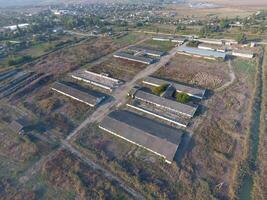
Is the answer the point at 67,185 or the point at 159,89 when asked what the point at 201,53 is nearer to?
the point at 159,89

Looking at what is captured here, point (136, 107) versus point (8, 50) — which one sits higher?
point (136, 107)

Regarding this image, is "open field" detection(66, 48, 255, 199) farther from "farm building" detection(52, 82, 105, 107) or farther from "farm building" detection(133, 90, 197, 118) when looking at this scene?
"farm building" detection(52, 82, 105, 107)

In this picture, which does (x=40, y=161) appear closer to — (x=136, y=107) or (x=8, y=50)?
(x=136, y=107)

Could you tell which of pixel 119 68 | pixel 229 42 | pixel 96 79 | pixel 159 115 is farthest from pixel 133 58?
pixel 229 42

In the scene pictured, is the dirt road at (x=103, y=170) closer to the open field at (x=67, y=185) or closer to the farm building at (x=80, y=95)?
the open field at (x=67, y=185)

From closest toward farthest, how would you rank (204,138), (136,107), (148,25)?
(204,138) → (136,107) → (148,25)

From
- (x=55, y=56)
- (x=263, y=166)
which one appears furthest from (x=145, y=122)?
(x=55, y=56)

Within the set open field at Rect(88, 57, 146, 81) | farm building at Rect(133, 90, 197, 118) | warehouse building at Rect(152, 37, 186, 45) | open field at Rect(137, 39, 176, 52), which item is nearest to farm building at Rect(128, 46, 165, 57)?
open field at Rect(137, 39, 176, 52)

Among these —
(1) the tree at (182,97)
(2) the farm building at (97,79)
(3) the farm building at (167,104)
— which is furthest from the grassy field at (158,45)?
(1) the tree at (182,97)
